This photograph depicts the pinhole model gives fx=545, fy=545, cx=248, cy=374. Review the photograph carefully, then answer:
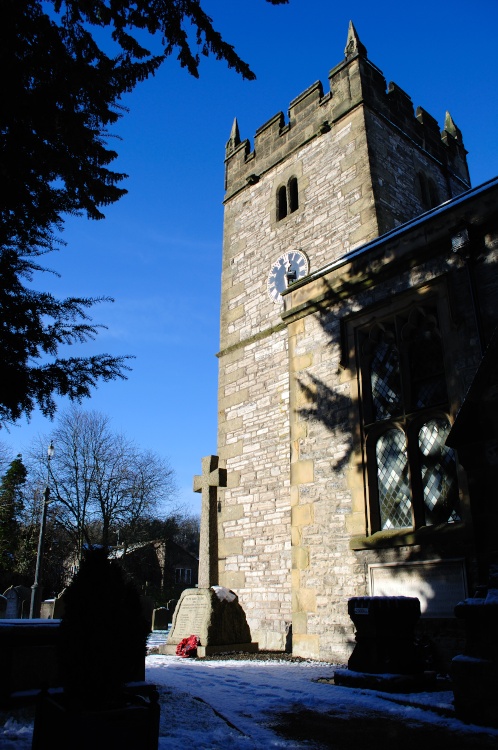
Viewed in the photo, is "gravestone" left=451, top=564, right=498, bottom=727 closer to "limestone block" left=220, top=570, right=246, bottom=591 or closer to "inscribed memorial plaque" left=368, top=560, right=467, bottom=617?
"inscribed memorial plaque" left=368, top=560, right=467, bottom=617

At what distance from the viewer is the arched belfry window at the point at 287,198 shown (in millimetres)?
15797

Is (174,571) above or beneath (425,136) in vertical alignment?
beneath

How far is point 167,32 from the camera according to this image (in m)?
4.34

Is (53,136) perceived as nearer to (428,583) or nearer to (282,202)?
(428,583)

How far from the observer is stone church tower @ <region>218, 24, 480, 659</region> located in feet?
28.0

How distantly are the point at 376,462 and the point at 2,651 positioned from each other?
5580 mm

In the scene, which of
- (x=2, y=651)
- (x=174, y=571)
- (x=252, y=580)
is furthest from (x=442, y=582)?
(x=174, y=571)

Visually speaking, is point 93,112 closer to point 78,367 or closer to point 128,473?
point 78,367

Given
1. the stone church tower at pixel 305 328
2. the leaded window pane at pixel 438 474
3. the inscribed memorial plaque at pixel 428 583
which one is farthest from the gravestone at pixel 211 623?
the leaded window pane at pixel 438 474

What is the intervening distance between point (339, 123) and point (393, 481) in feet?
37.0

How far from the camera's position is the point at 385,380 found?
28.2 ft

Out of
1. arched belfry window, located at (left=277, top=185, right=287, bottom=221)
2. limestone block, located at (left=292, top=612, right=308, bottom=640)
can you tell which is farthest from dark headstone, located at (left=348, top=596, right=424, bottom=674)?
arched belfry window, located at (left=277, top=185, right=287, bottom=221)

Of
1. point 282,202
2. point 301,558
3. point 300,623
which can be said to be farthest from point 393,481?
point 282,202

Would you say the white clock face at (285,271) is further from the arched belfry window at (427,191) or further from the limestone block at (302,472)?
the limestone block at (302,472)
